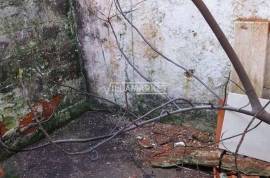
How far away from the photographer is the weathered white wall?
142 inches

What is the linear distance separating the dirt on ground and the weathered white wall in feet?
2.30

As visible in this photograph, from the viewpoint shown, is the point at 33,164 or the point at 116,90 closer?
the point at 33,164

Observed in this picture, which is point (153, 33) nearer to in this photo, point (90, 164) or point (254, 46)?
point (254, 46)

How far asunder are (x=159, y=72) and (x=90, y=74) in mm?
929

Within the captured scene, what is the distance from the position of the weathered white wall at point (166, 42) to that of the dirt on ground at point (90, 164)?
70 centimetres

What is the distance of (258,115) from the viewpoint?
88.4 inches

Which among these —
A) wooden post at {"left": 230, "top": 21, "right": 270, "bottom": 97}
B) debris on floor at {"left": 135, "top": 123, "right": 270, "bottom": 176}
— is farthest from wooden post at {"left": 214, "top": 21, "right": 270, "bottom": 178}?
debris on floor at {"left": 135, "top": 123, "right": 270, "bottom": 176}

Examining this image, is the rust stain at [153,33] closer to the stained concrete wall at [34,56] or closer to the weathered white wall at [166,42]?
the weathered white wall at [166,42]

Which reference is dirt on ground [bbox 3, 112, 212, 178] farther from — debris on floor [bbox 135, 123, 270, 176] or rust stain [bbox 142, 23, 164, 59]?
rust stain [bbox 142, 23, 164, 59]

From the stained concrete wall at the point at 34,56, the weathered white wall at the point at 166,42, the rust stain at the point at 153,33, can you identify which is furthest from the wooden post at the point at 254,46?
the stained concrete wall at the point at 34,56

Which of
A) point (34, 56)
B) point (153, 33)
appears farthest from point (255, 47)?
point (34, 56)

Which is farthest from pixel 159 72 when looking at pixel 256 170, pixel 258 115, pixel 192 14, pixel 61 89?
pixel 258 115

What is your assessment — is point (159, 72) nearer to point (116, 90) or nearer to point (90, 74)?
point (116, 90)

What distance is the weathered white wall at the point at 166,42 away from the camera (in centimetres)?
362
